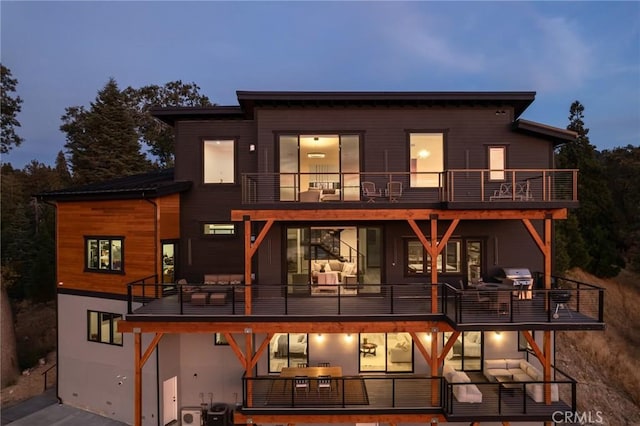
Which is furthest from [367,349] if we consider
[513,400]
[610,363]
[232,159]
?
[610,363]

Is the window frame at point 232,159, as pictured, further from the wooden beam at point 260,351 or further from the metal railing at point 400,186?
the wooden beam at point 260,351

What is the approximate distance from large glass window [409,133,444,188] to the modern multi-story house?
2.1 inches

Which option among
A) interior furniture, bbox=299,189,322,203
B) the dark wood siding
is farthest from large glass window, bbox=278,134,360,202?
the dark wood siding

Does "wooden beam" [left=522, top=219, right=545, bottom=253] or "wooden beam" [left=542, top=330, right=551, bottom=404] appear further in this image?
"wooden beam" [left=522, top=219, right=545, bottom=253]

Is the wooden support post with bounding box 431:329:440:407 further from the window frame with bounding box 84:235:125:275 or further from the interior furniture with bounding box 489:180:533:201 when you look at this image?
the window frame with bounding box 84:235:125:275

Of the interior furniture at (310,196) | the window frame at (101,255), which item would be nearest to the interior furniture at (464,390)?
the interior furniture at (310,196)

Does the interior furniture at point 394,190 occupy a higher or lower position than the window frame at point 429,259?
higher

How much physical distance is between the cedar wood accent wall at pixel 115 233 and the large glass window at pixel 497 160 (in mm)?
11619

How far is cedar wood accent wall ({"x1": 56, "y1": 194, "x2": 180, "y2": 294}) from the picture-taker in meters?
12.3

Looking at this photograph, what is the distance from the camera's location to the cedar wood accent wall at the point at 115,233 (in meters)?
12.3

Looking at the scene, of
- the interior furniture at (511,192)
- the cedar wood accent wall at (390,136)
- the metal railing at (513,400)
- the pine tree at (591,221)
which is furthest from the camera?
the pine tree at (591,221)

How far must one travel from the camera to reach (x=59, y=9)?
365 ft

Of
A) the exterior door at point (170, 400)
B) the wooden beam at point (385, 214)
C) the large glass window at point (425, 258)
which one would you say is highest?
the wooden beam at point (385, 214)

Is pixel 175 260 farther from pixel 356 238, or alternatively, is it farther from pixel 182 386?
pixel 356 238
